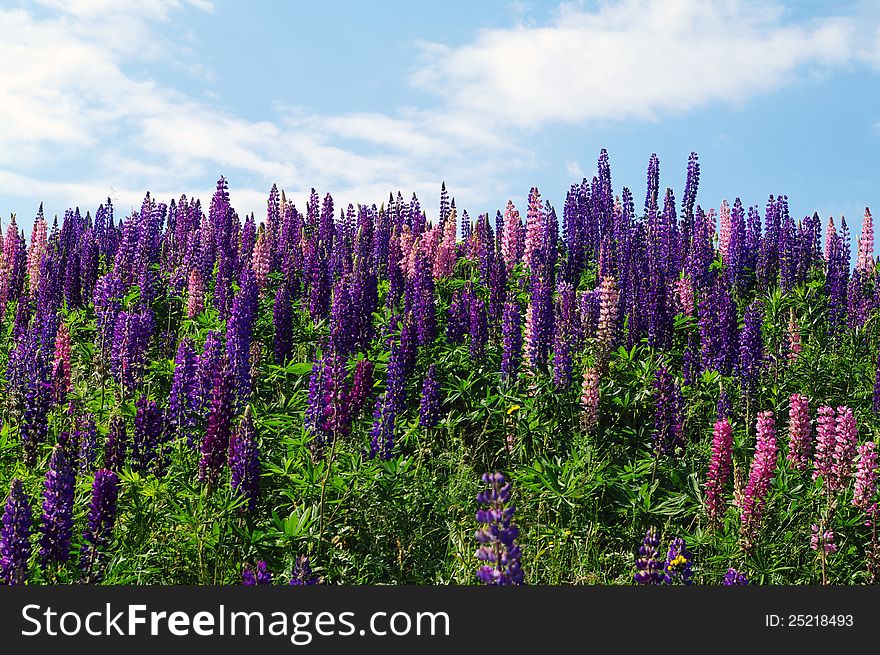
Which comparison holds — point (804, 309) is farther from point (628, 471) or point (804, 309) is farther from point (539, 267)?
point (628, 471)

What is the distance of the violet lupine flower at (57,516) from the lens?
4.39m

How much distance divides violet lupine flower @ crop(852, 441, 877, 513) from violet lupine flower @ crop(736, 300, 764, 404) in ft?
5.92

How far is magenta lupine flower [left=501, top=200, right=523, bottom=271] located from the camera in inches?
485

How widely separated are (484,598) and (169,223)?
13765 mm

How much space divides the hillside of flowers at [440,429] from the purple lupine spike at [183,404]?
0.06 ft

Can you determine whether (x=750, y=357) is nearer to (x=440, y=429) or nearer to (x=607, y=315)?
(x=607, y=315)

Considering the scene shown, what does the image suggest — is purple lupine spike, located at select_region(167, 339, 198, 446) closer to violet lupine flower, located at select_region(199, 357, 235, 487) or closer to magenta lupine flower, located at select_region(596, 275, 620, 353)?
violet lupine flower, located at select_region(199, 357, 235, 487)

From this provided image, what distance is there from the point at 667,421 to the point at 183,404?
12.3 ft

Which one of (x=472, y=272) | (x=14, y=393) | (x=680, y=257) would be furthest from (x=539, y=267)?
(x=14, y=393)

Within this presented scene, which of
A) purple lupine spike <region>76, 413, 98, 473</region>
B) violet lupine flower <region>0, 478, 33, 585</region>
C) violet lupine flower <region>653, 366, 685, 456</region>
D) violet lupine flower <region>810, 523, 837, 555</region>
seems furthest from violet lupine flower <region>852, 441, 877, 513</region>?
purple lupine spike <region>76, 413, 98, 473</region>

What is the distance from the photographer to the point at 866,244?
15312 millimetres

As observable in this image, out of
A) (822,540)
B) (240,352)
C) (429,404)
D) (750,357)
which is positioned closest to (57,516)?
(240,352)

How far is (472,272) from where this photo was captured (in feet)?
39.1

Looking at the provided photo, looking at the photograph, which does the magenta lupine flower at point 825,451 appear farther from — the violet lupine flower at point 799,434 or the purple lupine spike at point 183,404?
the purple lupine spike at point 183,404
